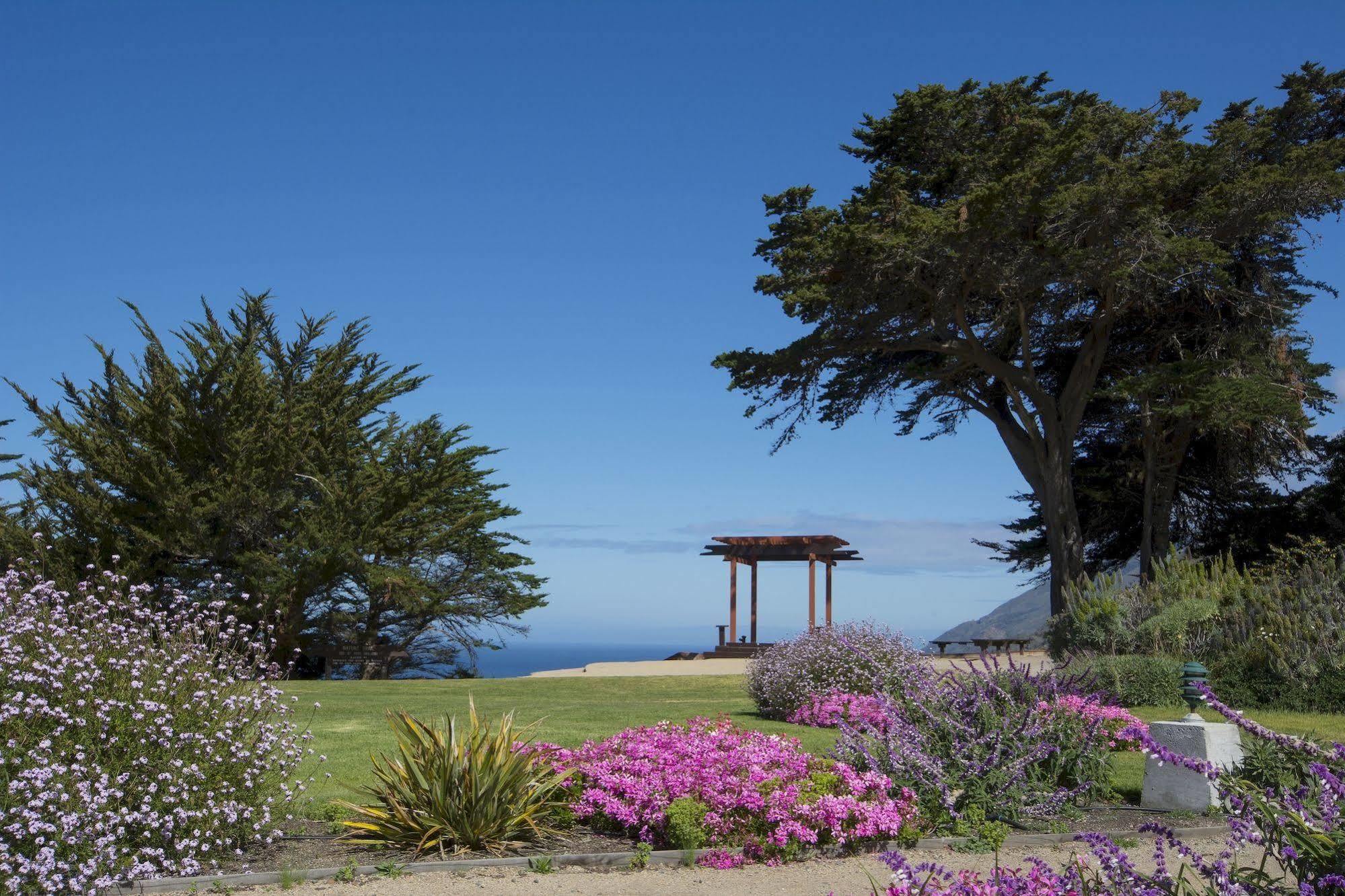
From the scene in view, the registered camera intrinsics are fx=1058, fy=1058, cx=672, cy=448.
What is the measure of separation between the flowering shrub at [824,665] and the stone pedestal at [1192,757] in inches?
174

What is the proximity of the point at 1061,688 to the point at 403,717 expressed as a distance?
16.8 ft

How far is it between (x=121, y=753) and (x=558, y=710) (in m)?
8.98

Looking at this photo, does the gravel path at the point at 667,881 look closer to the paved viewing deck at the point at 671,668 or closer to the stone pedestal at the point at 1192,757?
the stone pedestal at the point at 1192,757

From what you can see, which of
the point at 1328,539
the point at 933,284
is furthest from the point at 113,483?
the point at 1328,539

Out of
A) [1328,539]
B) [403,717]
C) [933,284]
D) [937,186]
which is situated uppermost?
[937,186]

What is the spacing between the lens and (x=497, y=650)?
92.4 ft

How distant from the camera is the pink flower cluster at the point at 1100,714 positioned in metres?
7.69

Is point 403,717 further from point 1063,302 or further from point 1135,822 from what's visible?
point 1063,302

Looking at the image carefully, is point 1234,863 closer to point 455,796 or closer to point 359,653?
point 455,796

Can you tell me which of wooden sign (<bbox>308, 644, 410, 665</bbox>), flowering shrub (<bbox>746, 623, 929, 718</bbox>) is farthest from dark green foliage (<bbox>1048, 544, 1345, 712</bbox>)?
wooden sign (<bbox>308, 644, 410, 665</bbox>)

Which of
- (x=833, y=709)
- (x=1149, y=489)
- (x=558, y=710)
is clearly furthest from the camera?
(x=1149, y=489)

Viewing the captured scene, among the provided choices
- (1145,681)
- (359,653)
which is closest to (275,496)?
(359,653)

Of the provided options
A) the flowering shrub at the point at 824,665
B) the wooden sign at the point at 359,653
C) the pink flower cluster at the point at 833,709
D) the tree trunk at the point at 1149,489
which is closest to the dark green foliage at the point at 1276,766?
the pink flower cluster at the point at 833,709

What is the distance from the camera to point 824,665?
12586 millimetres
